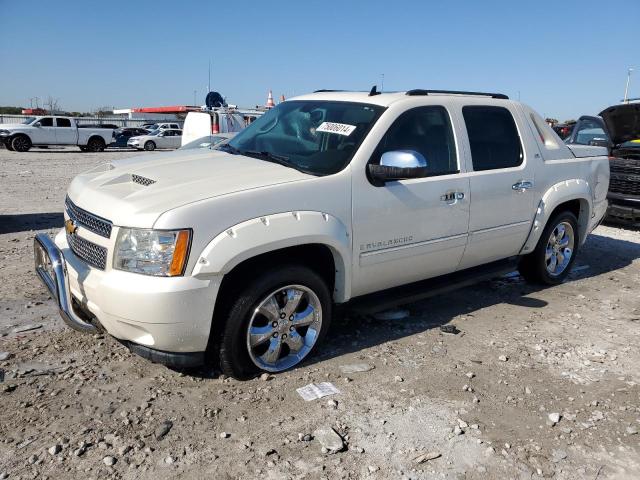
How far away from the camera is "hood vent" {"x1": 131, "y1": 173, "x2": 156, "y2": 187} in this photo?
3424 millimetres

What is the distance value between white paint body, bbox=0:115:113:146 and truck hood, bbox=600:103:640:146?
24.3 m

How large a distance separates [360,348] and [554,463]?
5.12 feet

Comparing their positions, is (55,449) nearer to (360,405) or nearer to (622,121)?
(360,405)

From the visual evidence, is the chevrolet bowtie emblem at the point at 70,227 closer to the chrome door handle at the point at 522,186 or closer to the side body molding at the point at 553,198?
the chrome door handle at the point at 522,186

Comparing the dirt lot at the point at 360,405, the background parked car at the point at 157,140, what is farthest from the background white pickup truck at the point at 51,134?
the dirt lot at the point at 360,405

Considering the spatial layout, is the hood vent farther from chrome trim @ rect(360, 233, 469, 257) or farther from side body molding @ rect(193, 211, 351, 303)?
chrome trim @ rect(360, 233, 469, 257)

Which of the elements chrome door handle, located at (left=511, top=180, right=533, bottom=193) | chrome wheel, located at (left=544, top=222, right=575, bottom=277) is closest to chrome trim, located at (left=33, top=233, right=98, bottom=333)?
chrome door handle, located at (left=511, top=180, right=533, bottom=193)

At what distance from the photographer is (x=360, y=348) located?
4.02 metres

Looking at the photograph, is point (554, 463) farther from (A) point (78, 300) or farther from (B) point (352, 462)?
(A) point (78, 300)

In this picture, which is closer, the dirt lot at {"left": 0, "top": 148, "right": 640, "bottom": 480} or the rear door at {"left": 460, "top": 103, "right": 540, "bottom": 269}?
the dirt lot at {"left": 0, "top": 148, "right": 640, "bottom": 480}

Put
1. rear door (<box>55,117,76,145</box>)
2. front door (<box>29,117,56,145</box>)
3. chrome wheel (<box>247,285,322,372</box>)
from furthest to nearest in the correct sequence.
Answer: rear door (<box>55,117,76,145</box>)
front door (<box>29,117,56,145</box>)
chrome wheel (<box>247,285,322,372</box>)

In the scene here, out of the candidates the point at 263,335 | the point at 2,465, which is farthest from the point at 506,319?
the point at 2,465

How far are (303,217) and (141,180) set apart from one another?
3.56 ft

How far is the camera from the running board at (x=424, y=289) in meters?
3.93
